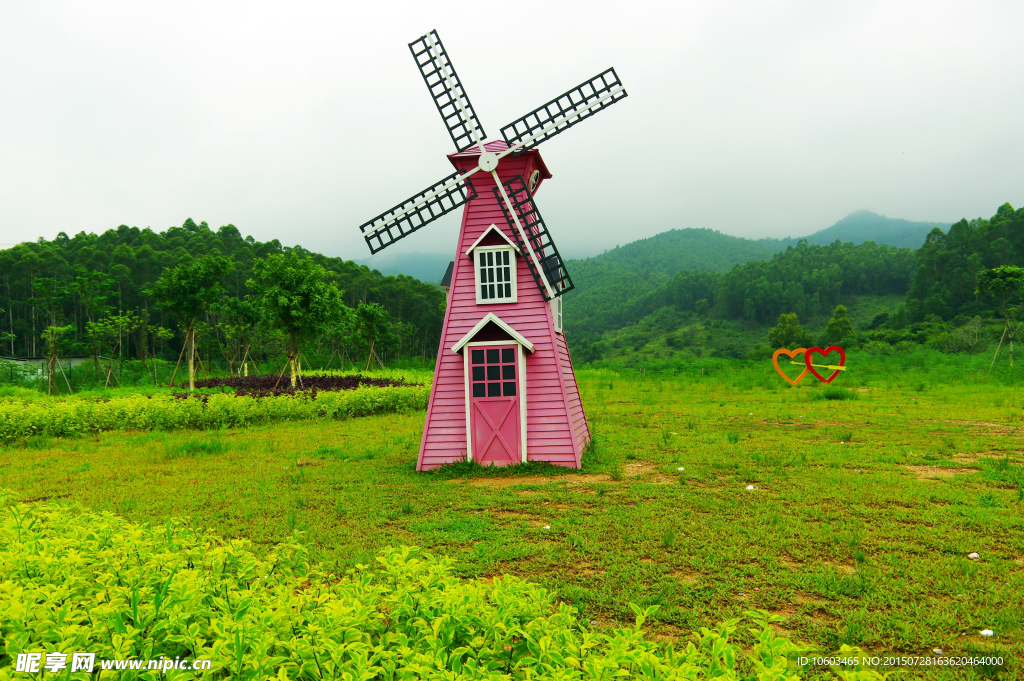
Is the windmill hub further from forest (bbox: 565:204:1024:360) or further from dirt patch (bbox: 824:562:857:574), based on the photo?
forest (bbox: 565:204:1024:360)

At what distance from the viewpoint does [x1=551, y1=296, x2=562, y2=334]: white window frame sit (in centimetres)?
1148

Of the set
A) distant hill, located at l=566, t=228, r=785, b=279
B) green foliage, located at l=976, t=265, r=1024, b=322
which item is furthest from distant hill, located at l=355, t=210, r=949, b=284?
green foliage, located at l=976, t=265, r=1024, b=322

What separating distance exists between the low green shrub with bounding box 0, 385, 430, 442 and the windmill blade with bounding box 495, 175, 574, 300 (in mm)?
10753

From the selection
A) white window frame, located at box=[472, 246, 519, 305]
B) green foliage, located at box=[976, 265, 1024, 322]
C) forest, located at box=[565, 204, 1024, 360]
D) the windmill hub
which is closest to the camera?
white window frame, located at box=[472, 246, 519, 305]

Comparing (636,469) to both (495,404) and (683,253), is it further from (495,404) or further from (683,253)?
(683,253)

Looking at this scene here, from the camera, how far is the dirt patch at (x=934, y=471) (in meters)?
9.30

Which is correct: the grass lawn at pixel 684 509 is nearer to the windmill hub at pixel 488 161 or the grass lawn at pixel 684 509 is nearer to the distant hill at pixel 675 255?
the windmill hub at pixel 488 161

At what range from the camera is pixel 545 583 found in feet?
17.2

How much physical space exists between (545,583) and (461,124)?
962cm

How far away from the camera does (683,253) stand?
140000mm

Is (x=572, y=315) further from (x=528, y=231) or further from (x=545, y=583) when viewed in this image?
(x=545, y=583)

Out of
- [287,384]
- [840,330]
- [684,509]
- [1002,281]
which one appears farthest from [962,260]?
[684,509]

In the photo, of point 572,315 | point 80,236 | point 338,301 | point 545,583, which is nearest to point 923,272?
point 572,315

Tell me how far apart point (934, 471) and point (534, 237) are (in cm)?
833
